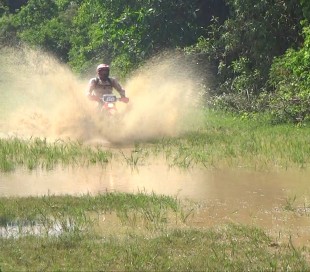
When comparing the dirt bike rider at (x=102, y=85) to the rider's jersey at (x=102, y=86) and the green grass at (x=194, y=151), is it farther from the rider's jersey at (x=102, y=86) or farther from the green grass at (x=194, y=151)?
the green grass at (x=194, y=151)

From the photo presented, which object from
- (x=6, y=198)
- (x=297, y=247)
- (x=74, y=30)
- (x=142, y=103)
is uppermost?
(x=74, y=30)

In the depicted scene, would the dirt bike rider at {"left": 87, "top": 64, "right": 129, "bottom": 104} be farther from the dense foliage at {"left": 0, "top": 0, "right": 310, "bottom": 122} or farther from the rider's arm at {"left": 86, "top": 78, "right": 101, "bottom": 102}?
the dense foliage at {"left": 0, "top": 0, "right": 310, "bottom": 122}

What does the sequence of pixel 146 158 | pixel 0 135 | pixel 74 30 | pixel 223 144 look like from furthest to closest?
pixel 74 30, pixel 0 135, pixel 223 144, pixel 146 158

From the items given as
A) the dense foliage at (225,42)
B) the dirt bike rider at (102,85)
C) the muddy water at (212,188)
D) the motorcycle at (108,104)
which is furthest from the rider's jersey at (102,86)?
the muddy water at (212,188)

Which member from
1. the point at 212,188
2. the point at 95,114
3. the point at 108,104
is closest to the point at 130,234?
the point at 212,188

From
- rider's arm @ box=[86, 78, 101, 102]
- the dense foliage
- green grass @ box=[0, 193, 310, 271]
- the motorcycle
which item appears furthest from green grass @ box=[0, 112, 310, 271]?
the dense foliage

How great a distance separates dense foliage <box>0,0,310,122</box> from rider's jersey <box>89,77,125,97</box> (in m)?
3.53

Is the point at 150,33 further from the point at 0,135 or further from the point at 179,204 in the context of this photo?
the point at 179,204

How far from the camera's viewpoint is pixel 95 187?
10727 millimetres

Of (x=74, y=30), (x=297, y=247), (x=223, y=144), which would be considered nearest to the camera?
(x=297, y=247)

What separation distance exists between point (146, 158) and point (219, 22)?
47.0 ft

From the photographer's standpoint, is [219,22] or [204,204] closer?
[204,204]

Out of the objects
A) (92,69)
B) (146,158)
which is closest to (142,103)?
(146,158)

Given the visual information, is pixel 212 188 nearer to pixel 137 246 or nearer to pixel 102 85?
pixel 137 246
